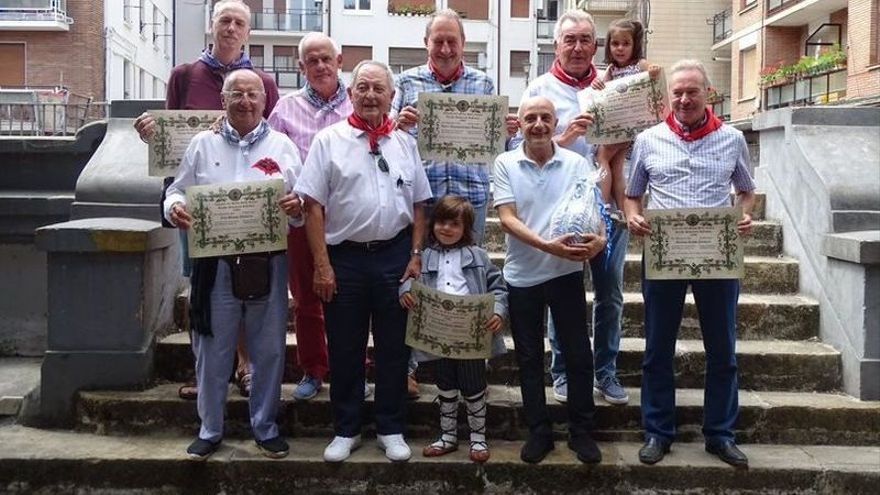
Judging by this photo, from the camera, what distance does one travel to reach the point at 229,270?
4.61 meters

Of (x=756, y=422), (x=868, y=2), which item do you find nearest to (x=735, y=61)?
(x=868, y=2)

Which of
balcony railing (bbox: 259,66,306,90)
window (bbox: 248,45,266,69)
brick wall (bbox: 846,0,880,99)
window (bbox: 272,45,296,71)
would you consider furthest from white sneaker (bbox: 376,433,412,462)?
window (bbox: 248,45,266,69)

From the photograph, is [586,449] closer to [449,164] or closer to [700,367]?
[700,367]

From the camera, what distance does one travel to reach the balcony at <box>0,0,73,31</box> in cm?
2958

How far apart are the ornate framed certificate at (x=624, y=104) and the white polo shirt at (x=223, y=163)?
166cm

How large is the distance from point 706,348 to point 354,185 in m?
2.07

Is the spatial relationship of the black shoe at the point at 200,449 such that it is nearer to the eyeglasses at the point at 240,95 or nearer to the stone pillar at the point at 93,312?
the stone pillar at the point at 93,312

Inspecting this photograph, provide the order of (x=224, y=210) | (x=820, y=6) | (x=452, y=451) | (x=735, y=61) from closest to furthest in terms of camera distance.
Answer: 1. (x=224, y=210)
2. (x=452, y=451)
3. (x=820, y=6)
4. (x=735, y=61)

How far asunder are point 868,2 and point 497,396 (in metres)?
20.6

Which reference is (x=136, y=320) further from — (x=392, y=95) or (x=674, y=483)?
(x=674, y=483)

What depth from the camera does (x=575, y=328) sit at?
15.4 feet

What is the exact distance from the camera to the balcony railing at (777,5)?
26.6 meters

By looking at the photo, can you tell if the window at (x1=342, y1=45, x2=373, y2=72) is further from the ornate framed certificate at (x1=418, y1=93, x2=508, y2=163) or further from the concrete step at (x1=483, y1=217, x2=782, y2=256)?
the ornate framed certificate at (x1=418, y1=93, x2=508, y2=163)

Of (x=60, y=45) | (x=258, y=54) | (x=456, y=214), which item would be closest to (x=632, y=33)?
(x=456, y=214)
